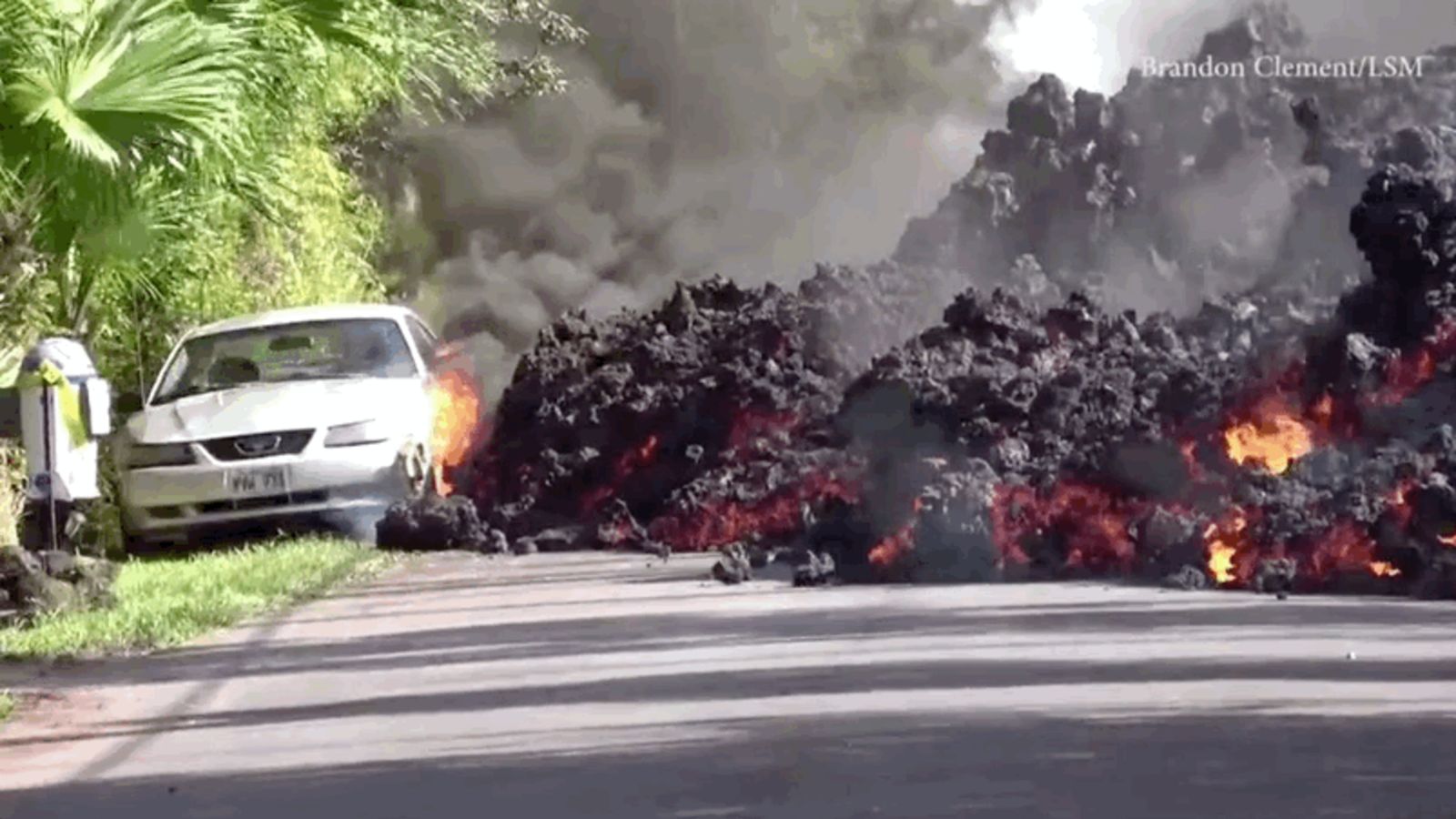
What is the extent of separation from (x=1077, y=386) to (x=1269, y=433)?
7.32 ft

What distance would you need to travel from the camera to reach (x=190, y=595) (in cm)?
1847

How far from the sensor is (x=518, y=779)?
35.0 feet

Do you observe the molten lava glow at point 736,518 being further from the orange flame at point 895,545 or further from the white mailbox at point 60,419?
the white mailbox at point 60,419

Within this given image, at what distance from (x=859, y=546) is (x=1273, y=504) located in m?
2.30

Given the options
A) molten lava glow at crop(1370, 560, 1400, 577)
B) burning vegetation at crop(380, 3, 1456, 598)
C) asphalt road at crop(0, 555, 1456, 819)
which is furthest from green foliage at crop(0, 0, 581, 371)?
molten lava glow at crop(1370, 560, 1400, 577)

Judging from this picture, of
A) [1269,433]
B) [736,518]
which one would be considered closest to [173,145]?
[736,518]

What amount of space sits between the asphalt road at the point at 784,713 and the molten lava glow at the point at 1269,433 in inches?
81.6

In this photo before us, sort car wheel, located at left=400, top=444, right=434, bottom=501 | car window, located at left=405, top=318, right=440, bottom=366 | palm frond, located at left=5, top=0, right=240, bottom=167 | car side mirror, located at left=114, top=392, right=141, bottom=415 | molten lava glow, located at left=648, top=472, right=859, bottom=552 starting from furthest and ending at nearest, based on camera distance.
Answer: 1. car window, located at left=405, top=318, right=440, bottom=366
2. car side mirror, located at left=114, top=392, right=141, bottom=415
3. car wheel, located at left=400, top=444, right=434, bottom=501
4. molten lava glow, located at left=648, top=472, right=859, bottom=552
5. palm frond, located at left=5, top=0, right=240, bottom=167

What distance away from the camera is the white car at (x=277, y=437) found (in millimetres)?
23188

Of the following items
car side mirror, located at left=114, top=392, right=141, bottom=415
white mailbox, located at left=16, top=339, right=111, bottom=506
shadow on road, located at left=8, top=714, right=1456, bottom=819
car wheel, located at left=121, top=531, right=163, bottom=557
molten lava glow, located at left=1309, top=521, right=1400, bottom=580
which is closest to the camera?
shadow on road, located at left=8, top=714, right=1456, bottom=819

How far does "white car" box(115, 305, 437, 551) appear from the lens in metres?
23.2

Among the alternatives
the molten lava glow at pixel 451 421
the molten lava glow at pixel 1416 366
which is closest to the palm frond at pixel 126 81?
the molten lava glow at pixel 1416 366

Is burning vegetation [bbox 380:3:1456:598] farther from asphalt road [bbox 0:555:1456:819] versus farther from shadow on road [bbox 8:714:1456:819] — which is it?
shadow on road [bbox 8:714:1456:819]

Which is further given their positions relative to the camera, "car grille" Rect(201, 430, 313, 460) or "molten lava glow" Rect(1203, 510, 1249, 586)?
"car grille" Rect(201, 430, 313, 460)
